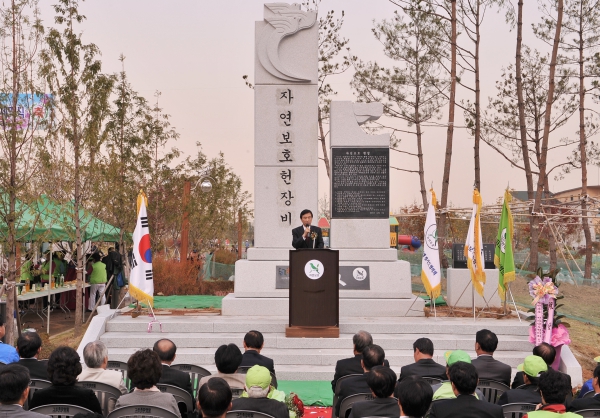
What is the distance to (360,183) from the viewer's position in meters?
12.3

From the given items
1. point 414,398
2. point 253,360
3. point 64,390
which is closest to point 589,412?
point 414,398

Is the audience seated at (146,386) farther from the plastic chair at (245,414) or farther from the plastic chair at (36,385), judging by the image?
the plastic chair at (36,385)

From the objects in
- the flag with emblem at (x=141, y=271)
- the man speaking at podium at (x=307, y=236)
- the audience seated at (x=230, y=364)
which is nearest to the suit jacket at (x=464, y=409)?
the audience seated at (x=230, y=364)

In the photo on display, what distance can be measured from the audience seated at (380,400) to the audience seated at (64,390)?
5.92ft

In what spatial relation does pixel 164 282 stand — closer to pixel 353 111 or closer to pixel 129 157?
pixel 129 157

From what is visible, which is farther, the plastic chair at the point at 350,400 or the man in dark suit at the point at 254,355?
the man in dark suit at the point at 254,355

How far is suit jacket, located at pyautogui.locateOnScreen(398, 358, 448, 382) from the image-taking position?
17.4 feet

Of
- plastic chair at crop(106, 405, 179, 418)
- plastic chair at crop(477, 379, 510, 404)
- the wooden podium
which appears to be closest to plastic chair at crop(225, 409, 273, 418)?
plastic chair at crop(106, 405, 179, 418)

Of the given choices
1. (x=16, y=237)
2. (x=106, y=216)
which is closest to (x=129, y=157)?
(x=106, y=216)

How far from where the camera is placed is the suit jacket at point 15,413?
379cm

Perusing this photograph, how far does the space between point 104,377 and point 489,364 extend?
3.26m

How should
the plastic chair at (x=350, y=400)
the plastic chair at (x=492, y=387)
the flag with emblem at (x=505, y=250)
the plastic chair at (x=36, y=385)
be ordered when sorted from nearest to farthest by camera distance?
the plastic chair at (x=350, y=400), the plastic chair at (x=36, y=385), the plastic chair at (x=492, y=387), the flag with emblem at (x=505, y=250)

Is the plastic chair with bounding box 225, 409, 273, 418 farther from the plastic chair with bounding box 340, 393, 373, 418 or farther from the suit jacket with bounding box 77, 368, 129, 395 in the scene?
the suit jacket with bounding box 77, 368, 129, 395

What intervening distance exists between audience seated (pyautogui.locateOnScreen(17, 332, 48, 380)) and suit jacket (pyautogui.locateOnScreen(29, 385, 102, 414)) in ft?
2.92
